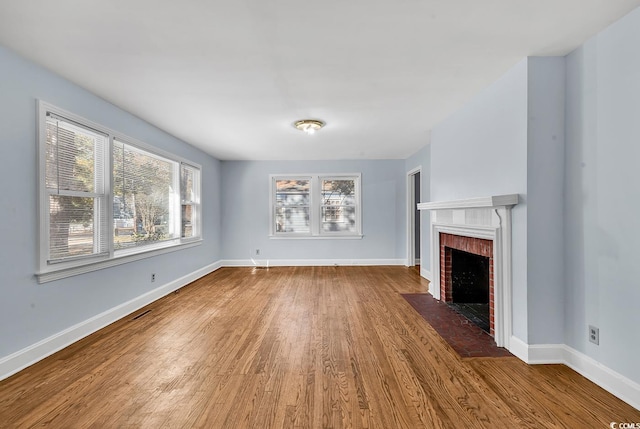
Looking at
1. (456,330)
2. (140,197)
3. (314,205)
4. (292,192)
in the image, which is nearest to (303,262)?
(314,205)

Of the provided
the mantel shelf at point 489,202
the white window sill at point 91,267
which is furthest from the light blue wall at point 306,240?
the mantel shelf at point 489,202

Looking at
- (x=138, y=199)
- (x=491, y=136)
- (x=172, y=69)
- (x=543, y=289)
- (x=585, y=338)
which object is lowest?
(x=585, y=338)

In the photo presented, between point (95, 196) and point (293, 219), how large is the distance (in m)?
4.16

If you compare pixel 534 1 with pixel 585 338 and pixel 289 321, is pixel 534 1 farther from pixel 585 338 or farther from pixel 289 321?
pixel 289 321

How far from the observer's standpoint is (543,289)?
93.4 inches

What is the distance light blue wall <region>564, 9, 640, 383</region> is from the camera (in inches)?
73.5

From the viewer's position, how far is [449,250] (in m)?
3.93

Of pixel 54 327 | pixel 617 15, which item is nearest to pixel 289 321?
pixel 54 327

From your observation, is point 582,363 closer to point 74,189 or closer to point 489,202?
point 489,202

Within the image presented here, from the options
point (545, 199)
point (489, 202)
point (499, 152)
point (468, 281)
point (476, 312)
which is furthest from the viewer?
point (468, 281)

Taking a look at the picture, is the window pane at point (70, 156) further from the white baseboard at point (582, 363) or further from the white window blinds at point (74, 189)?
the white baseboard at point (582, 363)

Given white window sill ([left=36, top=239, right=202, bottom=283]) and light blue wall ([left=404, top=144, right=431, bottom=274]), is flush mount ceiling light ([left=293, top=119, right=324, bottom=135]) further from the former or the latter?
white window sill ([left=36, top=239, right=202, bottom=283])

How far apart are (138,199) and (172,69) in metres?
2.11

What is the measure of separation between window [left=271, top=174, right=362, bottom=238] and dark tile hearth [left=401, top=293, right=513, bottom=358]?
307 cm
